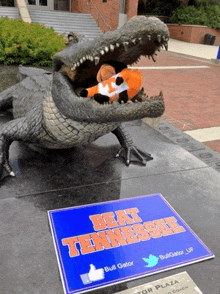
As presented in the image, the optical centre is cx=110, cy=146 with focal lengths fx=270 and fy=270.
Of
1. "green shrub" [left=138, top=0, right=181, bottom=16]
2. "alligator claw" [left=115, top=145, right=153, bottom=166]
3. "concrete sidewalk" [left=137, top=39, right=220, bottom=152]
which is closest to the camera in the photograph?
"alligator claw" [left=115, top=145, right=153, bottom=166]

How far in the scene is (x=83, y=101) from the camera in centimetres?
154

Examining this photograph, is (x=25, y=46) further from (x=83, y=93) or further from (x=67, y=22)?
(x=67, y=22)

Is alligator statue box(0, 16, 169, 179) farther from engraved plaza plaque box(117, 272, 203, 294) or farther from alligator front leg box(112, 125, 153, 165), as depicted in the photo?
engraved plaza plaque box(117, 272, 203, 294)

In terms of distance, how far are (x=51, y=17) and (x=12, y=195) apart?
11.5m

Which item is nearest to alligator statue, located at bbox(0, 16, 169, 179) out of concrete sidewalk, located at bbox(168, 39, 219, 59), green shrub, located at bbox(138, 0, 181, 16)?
concrete sidewalk, located at bbox(168, 39, 219, 59)

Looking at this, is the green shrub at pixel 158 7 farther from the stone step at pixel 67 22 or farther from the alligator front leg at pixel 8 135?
the alligator front leg at pixel 8 135

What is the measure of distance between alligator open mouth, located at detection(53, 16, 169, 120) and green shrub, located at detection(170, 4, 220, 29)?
2064 cm

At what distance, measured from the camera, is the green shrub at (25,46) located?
3.62 m

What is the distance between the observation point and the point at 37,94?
2334 mm

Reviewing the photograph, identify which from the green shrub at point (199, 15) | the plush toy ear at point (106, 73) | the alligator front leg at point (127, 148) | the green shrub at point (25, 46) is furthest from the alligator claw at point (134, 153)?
the green shrub at point (199, 15)

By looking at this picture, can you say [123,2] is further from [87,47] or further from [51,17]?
[87,47]

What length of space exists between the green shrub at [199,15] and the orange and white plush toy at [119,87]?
20.7 meters

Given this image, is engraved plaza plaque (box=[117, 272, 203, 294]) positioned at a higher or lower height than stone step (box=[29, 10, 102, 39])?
lower

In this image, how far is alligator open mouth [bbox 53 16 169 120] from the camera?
4.15 ft
